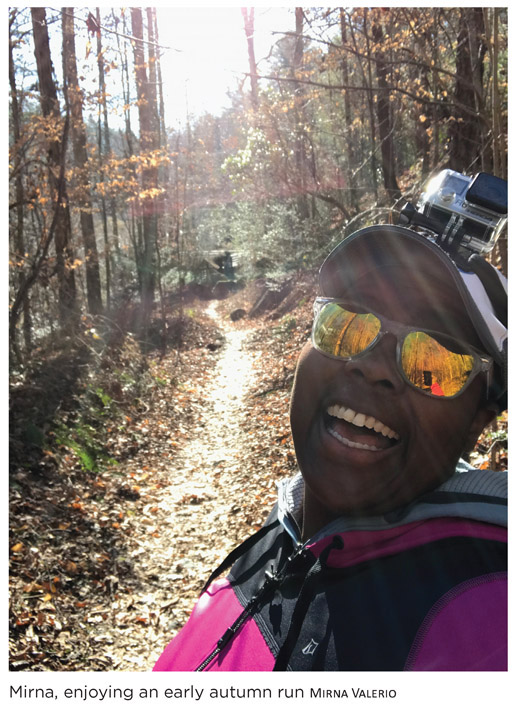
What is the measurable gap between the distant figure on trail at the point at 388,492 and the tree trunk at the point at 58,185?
8063mm

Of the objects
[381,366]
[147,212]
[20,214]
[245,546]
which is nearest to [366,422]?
[381,366]

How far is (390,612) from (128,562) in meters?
4.47

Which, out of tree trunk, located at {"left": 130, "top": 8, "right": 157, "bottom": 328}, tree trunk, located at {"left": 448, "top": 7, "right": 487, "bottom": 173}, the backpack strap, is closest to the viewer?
the backpack strap

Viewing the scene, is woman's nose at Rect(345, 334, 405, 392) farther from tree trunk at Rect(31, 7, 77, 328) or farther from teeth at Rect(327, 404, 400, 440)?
tree trunk at Rect(31, 7, 77, 328)

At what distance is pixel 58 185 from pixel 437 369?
27.8ft

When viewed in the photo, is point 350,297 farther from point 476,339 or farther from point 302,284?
point 302,284

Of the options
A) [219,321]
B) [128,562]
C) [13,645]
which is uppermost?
[13,645]

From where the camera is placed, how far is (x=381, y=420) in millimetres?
1329

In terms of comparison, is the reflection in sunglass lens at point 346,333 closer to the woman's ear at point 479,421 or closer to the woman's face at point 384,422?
the woman's face at point 384,422

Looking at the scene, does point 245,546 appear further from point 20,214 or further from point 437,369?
point 20,214

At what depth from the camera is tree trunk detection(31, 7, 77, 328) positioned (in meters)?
9.16

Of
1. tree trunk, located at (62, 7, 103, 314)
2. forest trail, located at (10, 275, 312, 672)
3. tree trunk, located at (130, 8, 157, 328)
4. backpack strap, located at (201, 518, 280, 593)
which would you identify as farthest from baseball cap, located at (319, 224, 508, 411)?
tree trunk, located at (130, 8, 157, 328)

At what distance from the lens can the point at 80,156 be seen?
43.4 ft
